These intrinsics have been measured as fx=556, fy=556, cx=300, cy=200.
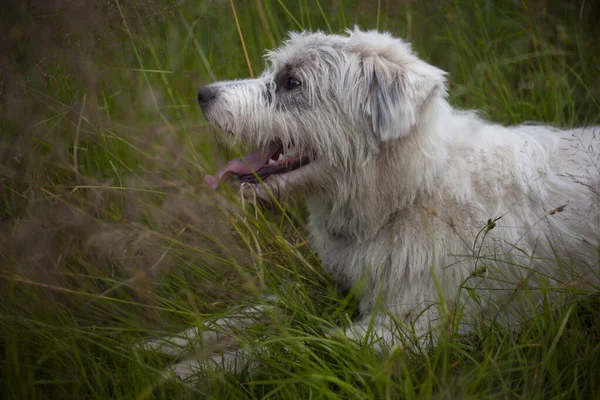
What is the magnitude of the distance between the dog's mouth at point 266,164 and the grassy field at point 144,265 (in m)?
0.15

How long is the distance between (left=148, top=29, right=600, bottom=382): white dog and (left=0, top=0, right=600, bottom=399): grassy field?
0.26 meters

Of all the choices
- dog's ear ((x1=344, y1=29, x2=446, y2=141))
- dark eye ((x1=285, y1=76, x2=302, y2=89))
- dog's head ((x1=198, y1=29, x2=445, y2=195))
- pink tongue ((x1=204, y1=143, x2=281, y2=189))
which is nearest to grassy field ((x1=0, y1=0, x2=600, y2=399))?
pink tongue ((x1=204, y1=143, x2=281, y2=189))

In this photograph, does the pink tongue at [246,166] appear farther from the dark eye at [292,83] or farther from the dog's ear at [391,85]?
the dog's ear at [391,85]

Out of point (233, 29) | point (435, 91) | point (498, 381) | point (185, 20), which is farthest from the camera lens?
point (233, 29)

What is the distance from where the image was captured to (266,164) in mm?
3047

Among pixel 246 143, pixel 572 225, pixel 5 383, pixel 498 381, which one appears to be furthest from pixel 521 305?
pixel 5 383

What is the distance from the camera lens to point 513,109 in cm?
463

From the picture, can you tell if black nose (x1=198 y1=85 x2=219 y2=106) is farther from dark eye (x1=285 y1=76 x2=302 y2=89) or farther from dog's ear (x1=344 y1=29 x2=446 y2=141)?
dog's ear (x1=344 y1=29 x2=446 y2=141)

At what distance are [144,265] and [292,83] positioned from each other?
1251mm

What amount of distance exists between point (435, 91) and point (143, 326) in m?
1.83

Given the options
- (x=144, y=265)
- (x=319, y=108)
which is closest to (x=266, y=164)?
(x=319, y=108)

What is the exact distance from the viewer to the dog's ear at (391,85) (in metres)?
2.73

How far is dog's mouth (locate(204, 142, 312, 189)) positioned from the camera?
3000 millimetres

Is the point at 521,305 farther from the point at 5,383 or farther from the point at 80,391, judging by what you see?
the point at 5,383
